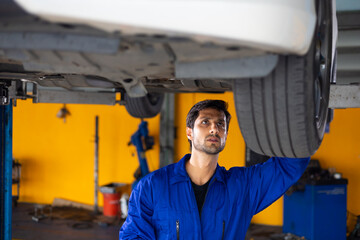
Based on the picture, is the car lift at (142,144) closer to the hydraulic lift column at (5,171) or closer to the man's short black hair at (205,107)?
the hydraulic lift column at (5,171)

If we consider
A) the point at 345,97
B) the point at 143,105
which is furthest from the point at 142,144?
the point at 345,97

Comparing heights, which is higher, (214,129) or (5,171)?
(214,129)

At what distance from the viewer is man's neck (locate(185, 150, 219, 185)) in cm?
196

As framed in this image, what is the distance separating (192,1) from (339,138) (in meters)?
5.00

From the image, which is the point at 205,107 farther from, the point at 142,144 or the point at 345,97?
the point at 142,144

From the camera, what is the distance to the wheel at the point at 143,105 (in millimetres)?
3508

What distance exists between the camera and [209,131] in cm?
192

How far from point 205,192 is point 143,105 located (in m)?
1.76

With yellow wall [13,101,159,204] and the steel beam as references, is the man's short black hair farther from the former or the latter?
yellow wall [13,101,159,204]

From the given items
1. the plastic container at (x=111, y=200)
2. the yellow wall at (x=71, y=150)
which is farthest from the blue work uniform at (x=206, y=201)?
the yellow wall at (x=71, y=150)

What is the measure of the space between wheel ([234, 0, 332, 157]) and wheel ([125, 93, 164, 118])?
215cm

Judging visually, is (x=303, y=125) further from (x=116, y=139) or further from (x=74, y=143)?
(x=74, y=143)

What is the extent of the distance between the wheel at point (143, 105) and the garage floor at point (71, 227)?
205 centimetres

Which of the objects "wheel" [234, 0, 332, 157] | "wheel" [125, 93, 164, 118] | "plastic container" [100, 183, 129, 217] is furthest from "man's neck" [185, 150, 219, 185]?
"plastic container" [100, 183, 129, 217]
